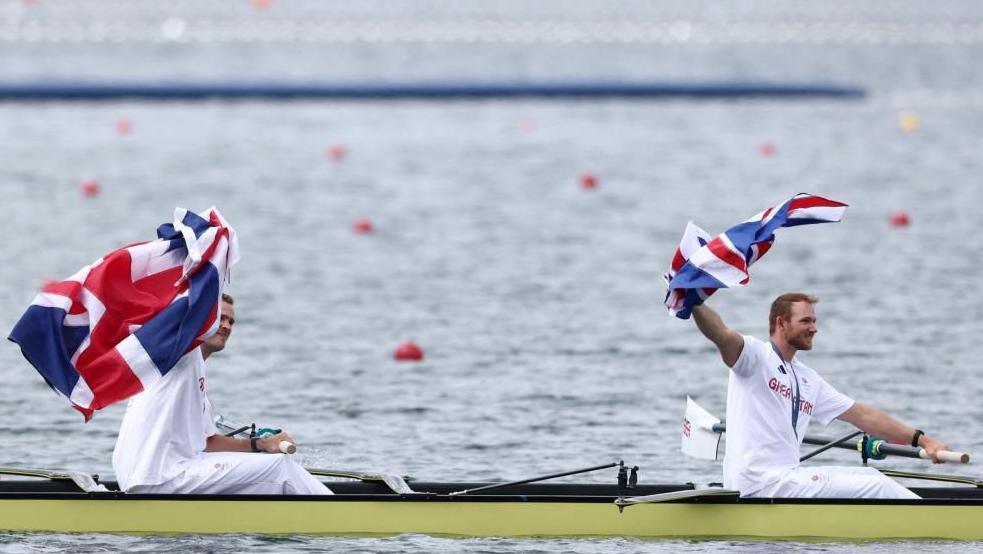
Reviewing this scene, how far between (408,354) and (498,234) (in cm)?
785

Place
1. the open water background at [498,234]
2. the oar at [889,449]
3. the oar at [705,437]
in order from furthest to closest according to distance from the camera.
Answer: the open water background at [498,234] < the oar at [705,437] < the oar at [889,449]

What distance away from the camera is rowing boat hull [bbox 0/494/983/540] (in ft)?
38.7

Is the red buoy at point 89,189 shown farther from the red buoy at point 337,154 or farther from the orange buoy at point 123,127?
the orange buoy at point 123,127

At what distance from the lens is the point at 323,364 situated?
62.7 ft

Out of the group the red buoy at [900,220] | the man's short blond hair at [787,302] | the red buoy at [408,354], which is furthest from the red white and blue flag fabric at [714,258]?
the red buoy at [900,220]

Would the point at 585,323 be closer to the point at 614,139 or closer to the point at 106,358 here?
the point at 106,358

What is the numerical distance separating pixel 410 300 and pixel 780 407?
35.6 ft

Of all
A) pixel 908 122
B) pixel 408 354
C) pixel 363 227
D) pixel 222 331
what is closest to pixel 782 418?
pixel 222 331

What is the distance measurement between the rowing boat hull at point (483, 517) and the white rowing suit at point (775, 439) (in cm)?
13

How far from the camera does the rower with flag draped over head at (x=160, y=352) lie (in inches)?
459

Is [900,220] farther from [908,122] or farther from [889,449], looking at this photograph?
[889,449]

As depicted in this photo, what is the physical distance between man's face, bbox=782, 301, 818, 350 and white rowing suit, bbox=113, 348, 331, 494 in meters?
2.93

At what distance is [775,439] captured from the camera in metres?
11.9

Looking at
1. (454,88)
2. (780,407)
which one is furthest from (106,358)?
(454,88)
